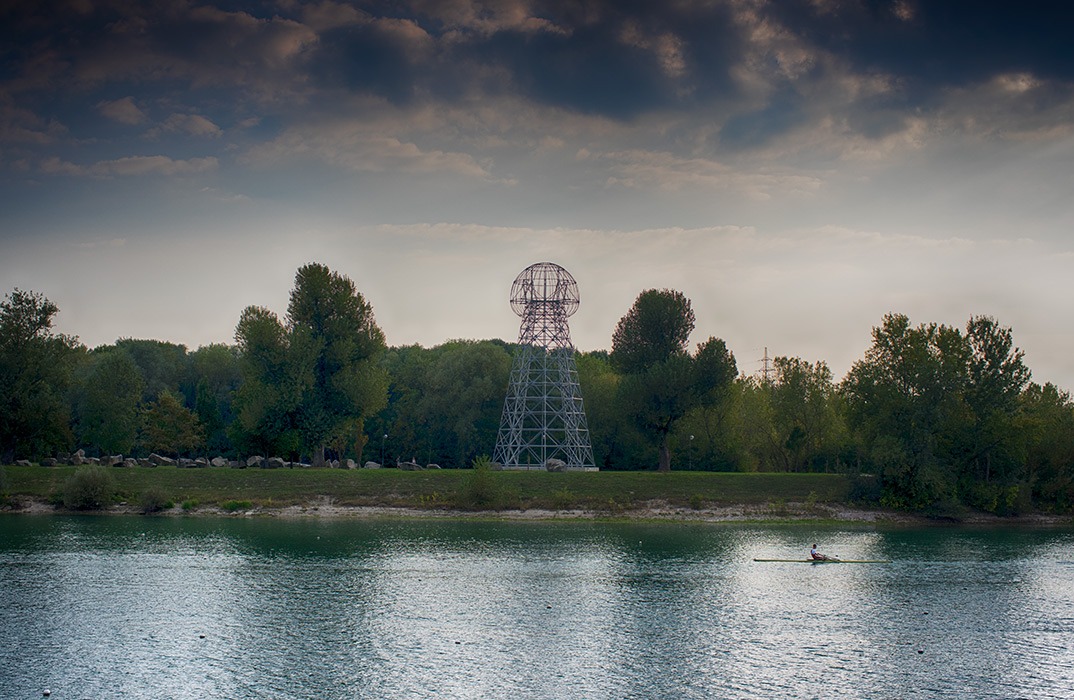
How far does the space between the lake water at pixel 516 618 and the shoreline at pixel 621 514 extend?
44.1 feet

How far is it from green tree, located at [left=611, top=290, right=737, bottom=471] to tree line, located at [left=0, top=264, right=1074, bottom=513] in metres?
→ 0.19

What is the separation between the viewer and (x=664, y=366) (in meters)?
103

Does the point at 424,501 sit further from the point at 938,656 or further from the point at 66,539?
the point at 938,656

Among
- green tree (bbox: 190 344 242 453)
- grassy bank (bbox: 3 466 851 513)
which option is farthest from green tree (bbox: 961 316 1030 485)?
green tree (bbox: 190 344 242 453)

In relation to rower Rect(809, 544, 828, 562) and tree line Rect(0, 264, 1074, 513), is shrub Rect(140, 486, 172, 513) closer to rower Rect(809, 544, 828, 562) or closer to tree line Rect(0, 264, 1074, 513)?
tree line Rect(0, 264, 1074, 513)

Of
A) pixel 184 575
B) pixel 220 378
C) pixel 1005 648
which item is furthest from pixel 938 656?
pixel 220 378

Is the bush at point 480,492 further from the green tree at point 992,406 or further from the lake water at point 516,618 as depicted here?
the green tree at point 992,406

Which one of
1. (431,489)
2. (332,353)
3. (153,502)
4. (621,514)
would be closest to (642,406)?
(621,514)

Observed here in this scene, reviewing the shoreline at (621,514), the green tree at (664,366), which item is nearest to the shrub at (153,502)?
the shoreline at (621,514)

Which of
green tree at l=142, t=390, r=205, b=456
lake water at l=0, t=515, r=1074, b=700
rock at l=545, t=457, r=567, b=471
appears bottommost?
lake water at l=0, t=515, r=1074, b=700

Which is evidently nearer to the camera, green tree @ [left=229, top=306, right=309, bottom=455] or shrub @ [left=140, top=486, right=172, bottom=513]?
shrub @ [left=140, top=486, right=172, bottom=513]

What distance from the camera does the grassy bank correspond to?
82500 mm

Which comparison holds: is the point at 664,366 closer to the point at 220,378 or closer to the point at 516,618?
the point at 516,618

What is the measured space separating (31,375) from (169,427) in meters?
19.9
